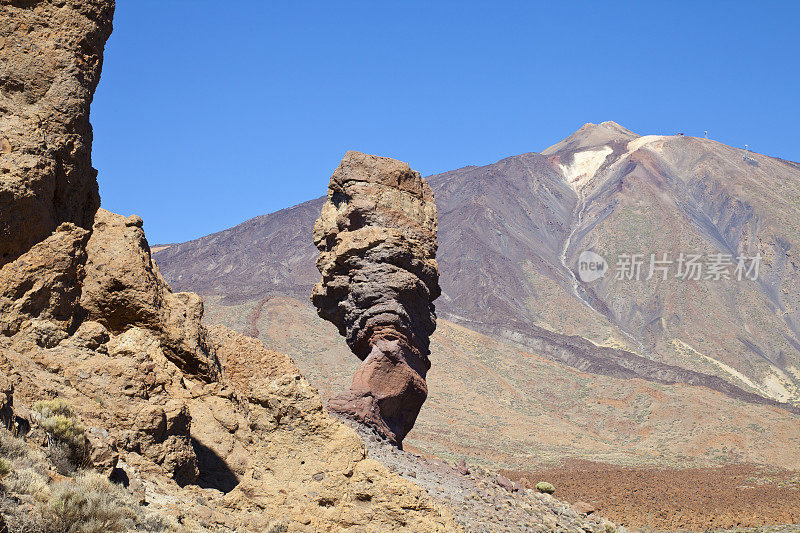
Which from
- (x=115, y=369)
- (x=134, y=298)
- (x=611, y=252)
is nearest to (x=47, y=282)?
(x=115, y=369)

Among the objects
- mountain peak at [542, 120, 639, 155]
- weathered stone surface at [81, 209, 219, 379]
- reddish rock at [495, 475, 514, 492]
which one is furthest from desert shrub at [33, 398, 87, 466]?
mountain peak at [542, 120, 639, 155]

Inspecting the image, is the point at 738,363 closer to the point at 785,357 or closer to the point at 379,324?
the point at 785,357

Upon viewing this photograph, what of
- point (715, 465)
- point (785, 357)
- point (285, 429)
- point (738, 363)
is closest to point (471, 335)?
point (715, 465)

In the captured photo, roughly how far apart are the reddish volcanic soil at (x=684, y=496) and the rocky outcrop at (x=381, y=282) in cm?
655

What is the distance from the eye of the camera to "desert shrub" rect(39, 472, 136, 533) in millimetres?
4281

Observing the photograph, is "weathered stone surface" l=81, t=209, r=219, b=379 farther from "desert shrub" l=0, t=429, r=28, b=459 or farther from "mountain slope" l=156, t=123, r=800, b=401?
"mountain slope" l=156, t=123, r=800, b=401

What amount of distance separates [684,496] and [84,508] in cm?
2093

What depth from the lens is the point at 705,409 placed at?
46656 mm

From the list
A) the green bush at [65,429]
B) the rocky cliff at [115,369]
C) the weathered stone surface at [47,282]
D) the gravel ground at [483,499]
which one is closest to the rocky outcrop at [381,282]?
the gravel ground at [483,499]

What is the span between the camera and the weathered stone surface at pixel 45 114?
6504 millimetres

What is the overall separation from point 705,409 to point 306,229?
68.2 meters

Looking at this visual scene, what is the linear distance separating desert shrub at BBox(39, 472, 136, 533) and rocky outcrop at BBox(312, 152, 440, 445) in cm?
1105

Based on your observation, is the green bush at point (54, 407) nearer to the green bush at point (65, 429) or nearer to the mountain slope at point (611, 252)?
the green bush at point (65, 429)

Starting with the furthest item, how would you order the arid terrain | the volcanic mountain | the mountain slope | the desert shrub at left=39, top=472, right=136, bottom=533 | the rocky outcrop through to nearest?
the mountain slope → the volcanic mountain → the arid terrain → the rocky outcrop → the desert shrub at left=39, top=472, right=136, bottom=533
